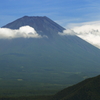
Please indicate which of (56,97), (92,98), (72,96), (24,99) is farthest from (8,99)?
(92,98)

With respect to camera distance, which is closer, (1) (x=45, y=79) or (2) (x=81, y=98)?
(2) (x=81, y=98)

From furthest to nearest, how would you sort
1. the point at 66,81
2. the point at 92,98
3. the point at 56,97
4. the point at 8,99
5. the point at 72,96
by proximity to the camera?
the point at 66,81 < the point at 8,99 < the point at 56,97 < the point at 72,96 < the point at 92,98

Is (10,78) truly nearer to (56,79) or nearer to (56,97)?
(56,79)

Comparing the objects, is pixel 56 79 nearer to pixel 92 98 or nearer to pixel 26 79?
pixel 26 79

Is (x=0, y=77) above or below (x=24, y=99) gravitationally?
above

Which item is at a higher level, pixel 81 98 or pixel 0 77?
pixel 0 77

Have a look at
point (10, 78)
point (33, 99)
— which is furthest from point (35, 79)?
point (33, 99)

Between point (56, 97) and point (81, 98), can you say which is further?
point (56, 97)

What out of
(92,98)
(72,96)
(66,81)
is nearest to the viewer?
(92,98)

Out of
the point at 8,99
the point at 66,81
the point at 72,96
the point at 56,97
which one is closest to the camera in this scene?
the point at 72,96
